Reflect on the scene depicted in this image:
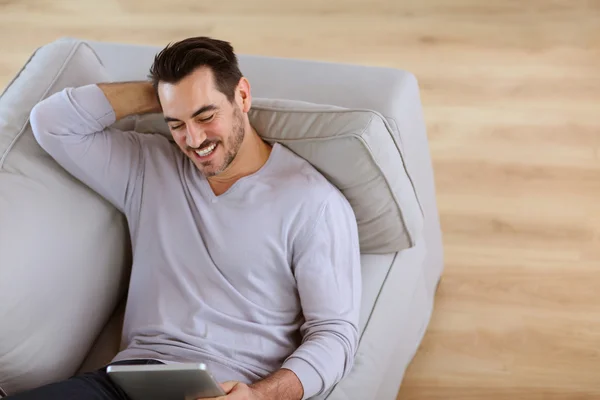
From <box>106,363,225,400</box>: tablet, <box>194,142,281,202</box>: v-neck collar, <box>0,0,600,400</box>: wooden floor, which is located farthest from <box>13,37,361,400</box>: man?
<box>0,0,600,400</box>: wooden floor

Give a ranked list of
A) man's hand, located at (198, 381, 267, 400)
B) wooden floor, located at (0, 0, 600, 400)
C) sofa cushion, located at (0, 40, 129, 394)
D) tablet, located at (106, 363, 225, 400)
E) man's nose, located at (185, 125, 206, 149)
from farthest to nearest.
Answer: wooden floor, located at (0, 0, 600, 400)
man's nose, located at (185, 125, 206, 149)
sofa cushion, located at (0, 40, 129, 394)
man's hand, located at (198, 381, 267, 400)
tablet, located at (106, 363, 225, 400)

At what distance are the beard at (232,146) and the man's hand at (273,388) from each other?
47 centimetres

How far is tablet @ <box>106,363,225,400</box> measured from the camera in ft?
4.55

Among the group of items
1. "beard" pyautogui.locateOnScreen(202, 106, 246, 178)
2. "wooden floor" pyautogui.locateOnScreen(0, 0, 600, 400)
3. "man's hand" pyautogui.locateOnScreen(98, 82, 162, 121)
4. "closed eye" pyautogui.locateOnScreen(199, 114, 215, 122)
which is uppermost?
"man's hand" pyautogui.locateOnScreen(98, 82, 162, 121)

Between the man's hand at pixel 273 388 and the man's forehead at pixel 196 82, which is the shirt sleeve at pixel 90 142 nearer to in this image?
the man's forehead at pixel 196 82

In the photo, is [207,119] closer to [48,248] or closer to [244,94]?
[244,94]

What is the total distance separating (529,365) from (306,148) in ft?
2.99

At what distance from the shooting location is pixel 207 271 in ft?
5.71

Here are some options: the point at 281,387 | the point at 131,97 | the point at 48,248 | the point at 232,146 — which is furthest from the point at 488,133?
the point at 48,248

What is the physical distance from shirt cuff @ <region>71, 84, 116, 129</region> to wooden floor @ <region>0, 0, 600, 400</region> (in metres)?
1.07

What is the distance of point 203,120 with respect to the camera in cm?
172

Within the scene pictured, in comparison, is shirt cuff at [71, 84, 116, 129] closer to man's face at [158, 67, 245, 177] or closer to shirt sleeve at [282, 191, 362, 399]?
man's face at [158, 67, 245, 177]

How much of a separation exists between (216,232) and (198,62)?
1.24 feet

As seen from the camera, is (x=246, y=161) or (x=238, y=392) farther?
(x=246, y=161)
